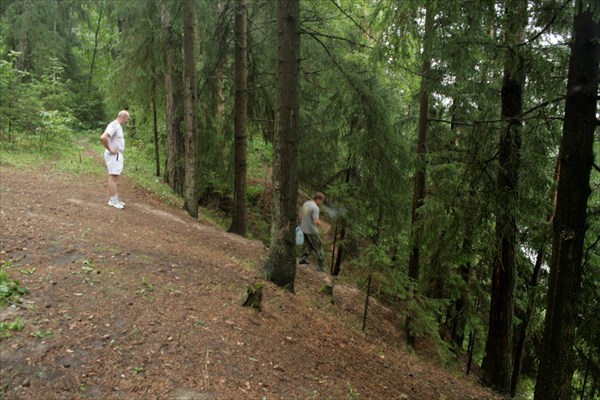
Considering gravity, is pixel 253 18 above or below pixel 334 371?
above

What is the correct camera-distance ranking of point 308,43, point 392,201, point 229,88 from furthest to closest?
point 229,88
point 392,201
point 308,43

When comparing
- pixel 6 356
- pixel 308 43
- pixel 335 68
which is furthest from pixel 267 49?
pixel 6 356

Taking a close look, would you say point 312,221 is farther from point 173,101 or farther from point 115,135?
point 173,101

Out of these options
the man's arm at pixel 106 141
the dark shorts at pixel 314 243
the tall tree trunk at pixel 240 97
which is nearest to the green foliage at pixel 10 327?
the man's arm at pixel 106 141

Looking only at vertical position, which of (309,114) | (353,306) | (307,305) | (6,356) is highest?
(309,114)

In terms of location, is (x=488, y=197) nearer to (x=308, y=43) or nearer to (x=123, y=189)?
(x=308, y=43)

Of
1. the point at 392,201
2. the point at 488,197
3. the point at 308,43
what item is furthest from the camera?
the point at 392,201

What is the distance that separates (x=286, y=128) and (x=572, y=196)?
371 cm

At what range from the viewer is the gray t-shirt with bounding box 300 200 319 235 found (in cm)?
930

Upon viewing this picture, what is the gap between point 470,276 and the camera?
12.4 meters

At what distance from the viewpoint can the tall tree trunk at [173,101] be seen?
1123 centimetres

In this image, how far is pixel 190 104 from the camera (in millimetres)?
10125

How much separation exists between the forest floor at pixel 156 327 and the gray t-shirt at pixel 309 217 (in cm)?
165

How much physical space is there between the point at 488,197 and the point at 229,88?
26.6 feet
